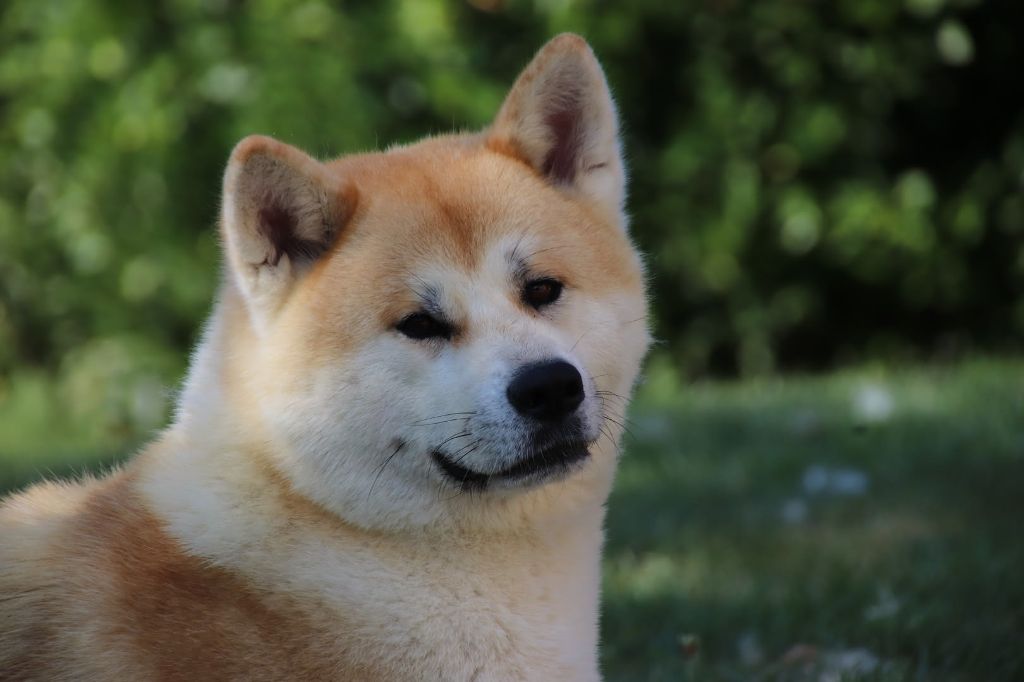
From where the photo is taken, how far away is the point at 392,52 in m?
7.07

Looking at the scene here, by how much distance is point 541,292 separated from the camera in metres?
2.71

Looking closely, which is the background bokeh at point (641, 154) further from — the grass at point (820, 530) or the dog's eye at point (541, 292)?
the dog's eye at point (541, 292)

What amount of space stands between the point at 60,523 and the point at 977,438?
12.2ft

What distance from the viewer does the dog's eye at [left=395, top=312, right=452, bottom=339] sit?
2586mm

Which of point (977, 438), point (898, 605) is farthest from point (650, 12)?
point (898, 605)

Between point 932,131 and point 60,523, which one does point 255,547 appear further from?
point 932,131

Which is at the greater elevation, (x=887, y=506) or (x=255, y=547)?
(x=255, y=547)

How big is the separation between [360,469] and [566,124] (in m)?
0.99

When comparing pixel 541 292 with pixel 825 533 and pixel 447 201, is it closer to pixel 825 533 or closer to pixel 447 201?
pixel 447 201

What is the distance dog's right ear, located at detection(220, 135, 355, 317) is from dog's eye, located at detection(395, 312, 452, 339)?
9.4 inches

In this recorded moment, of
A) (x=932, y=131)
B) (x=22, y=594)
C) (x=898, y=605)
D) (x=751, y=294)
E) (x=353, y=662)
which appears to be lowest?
(x=751, y=294)

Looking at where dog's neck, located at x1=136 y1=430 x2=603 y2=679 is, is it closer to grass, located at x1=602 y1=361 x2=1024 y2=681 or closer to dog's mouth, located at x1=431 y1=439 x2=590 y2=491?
dog's mouth, located at x1=431 y1=439 x2=590 y2=491

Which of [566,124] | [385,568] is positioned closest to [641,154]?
[566,124]

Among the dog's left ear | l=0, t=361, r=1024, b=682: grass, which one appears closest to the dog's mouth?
the dog's left ear
